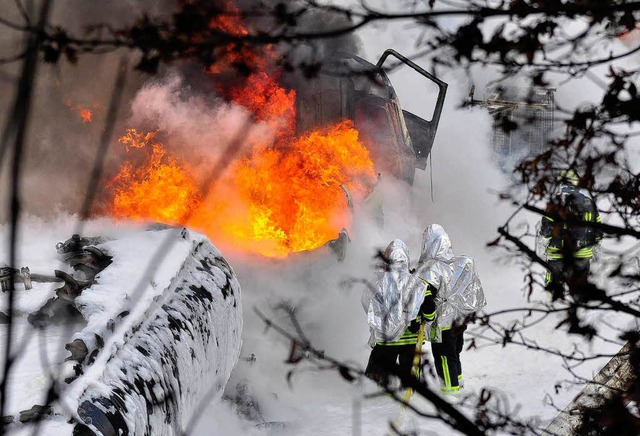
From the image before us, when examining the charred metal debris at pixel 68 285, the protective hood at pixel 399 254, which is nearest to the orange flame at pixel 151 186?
the protective hood at pixel 399 254

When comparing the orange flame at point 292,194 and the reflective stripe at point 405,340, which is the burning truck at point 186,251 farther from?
the reflective stripe at point 405,340

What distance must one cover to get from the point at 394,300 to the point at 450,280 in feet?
2.25

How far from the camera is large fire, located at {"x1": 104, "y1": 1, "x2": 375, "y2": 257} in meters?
9.87

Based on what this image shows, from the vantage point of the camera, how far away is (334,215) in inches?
384

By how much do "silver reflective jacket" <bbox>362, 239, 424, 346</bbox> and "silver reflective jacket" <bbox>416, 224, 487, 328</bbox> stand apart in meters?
0.23

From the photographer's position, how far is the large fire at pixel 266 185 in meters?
9.87

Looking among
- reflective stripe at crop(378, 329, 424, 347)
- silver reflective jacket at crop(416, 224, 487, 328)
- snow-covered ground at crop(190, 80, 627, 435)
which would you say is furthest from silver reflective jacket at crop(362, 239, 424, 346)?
snow-covered ground at crop(190, 80, 627, 435)

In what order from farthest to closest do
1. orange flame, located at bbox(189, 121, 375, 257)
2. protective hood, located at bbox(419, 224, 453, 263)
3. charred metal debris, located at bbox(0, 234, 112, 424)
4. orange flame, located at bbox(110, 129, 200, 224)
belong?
orange flame, located at bbox(110, 129, 200, 224) → orange flame, located at bbox(189, 121, 375, 257) → protective hood, located at bbox(419, 224, 453, 263) → charred metal debris, located at bbox(0, 234, 112, 424)

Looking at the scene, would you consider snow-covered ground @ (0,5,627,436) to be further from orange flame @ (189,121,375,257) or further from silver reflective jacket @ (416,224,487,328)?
orange flame @ (189,121,375,257)

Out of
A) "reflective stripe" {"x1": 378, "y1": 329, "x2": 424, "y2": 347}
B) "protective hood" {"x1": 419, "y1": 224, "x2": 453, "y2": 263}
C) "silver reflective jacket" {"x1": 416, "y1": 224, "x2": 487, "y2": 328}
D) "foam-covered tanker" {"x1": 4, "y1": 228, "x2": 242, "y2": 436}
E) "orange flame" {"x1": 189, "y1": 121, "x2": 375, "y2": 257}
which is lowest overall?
"foam-covered tanker" {"x1": 4, "y1": 228, "x2": 242, "y2": 436}

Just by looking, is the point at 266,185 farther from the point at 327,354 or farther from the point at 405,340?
the point at 405,340

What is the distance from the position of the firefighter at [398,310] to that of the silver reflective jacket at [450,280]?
21 cm

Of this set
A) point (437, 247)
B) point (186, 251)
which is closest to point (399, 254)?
point (437, 247)

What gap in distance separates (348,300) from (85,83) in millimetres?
5919
